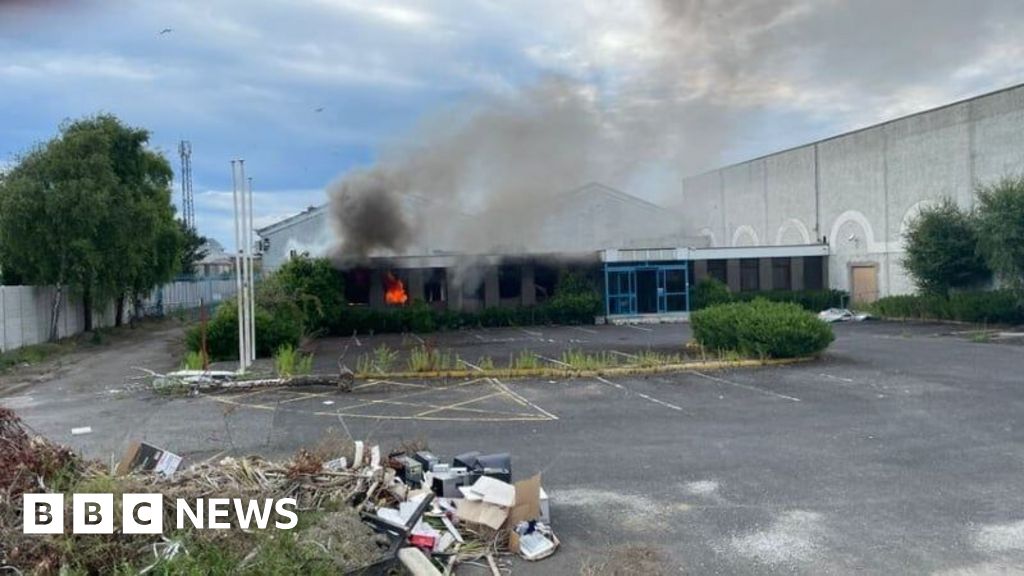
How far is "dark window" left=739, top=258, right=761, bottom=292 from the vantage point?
117 feet

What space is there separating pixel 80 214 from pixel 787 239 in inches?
1297

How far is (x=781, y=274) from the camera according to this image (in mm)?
36312

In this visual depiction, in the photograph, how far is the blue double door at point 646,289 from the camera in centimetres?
3306

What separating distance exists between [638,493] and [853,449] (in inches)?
134

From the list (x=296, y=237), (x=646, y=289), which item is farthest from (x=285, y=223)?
(x=646, y=289)

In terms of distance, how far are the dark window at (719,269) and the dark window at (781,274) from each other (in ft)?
7.88

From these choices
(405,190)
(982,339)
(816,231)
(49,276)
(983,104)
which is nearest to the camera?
(982,339)

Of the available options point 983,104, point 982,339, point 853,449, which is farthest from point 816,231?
point 853,449

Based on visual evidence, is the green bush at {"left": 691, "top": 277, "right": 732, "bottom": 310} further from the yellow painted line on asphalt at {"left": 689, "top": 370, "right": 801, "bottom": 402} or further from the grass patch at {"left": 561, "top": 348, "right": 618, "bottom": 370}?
the yellow painted line on asphalt at {"left": 689, "top": 370, "right": 801, "bottom": 402}

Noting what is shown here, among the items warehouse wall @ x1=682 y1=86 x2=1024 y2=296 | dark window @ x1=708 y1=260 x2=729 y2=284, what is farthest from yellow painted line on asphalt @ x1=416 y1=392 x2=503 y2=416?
dark window @ x1=708 y1=260 x2=729 y2=284

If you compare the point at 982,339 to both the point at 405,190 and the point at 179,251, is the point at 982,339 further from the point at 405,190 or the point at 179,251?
the point at 179,251

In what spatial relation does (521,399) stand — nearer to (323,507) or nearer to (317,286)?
(323,507)

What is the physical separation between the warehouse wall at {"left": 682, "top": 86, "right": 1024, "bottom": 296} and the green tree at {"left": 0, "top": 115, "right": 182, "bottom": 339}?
99.3 ft

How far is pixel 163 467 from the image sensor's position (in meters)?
6.46
